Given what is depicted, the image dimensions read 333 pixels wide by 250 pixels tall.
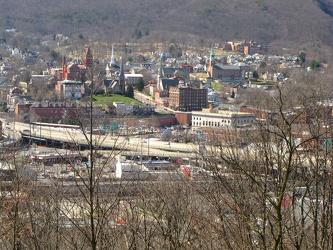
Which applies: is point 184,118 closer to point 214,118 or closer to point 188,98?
point 214,118

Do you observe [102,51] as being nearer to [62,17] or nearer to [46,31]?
[46,31]

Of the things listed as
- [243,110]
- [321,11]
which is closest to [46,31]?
[321,11]

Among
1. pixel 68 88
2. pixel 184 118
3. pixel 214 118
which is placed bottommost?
pixel 184 118

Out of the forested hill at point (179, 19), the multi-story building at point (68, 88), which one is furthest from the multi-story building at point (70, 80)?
the forested hill at point (179, 19)

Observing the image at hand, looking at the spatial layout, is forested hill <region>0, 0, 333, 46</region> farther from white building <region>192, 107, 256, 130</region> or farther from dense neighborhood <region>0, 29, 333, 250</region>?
white building <region>192, 107, 256, 130</region>

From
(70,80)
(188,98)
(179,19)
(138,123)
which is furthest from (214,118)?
(179,19)

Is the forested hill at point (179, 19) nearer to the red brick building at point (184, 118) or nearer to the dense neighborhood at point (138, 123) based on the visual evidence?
the dense neighborhood at point (138, 123)
